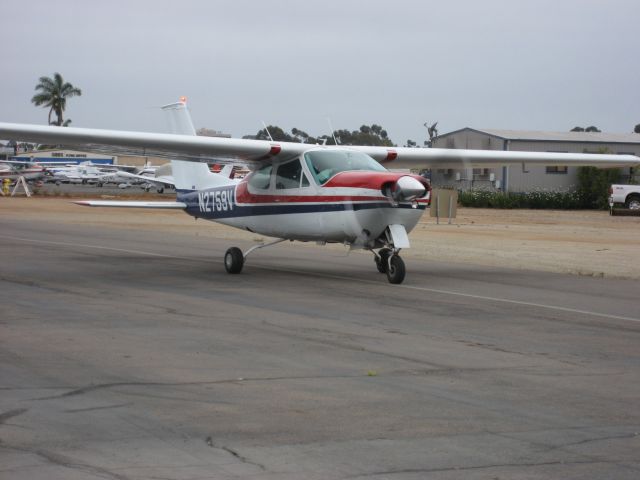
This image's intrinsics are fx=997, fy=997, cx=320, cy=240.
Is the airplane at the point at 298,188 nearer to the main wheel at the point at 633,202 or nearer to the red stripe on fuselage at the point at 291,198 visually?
the red stripe on fuselage at the point at 291,198

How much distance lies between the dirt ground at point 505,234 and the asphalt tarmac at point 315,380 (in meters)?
5.70

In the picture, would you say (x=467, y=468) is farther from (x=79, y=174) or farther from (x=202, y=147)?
(x=79, y=174)

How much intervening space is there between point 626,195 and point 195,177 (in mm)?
34571

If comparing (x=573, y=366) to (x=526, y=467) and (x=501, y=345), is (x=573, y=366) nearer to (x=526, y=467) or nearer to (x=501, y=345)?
(x=501, y=345)

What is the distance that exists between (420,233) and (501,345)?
72.2 ft

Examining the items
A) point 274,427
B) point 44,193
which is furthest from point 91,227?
point 44,193

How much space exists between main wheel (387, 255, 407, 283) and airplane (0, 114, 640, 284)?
2 cm

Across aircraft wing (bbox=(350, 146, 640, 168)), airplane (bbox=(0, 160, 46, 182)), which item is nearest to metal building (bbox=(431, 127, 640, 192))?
aircraft wing (bbox=(350, 146, 640, 168))

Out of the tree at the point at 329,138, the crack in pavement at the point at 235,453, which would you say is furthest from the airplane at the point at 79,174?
the crack in pavement at the point at 235,453

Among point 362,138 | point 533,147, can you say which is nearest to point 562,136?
point 533,147

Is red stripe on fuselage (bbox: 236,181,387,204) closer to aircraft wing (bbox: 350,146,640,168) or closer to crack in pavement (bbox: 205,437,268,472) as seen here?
aircraft wing (bbox: 350,146,640,168)

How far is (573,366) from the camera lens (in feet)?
31.6

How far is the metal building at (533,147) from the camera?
61.6 meters

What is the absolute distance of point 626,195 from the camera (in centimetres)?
5119
